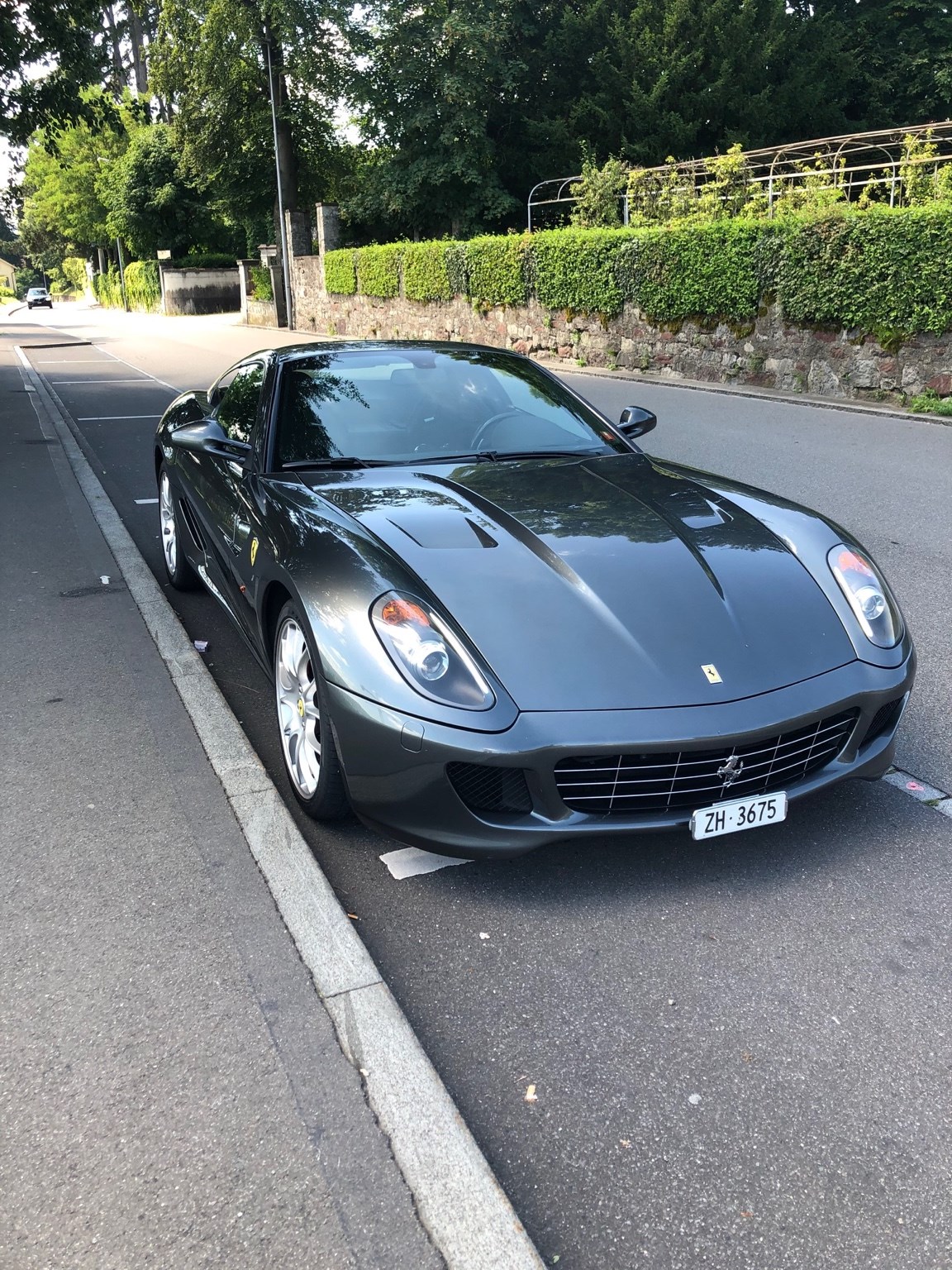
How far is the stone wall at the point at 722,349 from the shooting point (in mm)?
13789

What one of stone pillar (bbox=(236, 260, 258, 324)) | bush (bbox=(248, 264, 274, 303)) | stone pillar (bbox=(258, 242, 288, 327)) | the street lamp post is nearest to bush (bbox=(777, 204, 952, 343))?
the street lamp post

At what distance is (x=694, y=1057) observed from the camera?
2.42 m

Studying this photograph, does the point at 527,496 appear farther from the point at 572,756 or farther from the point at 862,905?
the point at 862,905

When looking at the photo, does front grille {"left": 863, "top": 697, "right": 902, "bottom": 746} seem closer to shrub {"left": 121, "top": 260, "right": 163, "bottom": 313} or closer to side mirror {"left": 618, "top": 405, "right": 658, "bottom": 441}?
side mirror {"left": 618, "top": 405, "right": 658, "bottom": 441}

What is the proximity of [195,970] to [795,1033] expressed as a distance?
57.9 inches

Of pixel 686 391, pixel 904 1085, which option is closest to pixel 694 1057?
pixel 904 1085

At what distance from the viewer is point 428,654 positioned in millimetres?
2938

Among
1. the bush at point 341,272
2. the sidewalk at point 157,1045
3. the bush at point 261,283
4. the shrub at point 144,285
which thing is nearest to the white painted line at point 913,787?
the sidewalk at point 157,1045

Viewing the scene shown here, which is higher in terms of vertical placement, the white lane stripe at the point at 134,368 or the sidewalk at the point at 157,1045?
the sidewalk at the point at 157,1045

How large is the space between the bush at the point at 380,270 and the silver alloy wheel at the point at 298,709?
2644cm

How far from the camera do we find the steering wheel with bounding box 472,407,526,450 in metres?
4.39

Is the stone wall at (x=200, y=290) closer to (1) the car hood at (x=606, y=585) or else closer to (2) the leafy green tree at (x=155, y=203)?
(2) the leafy green tree at (x=155, y=203)

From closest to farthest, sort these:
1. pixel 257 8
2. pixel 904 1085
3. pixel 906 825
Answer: pixel 904 1085 → pixel 906 825 → pixel 257 8

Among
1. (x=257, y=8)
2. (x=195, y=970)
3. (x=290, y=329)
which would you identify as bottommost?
(x=290, y=329)
